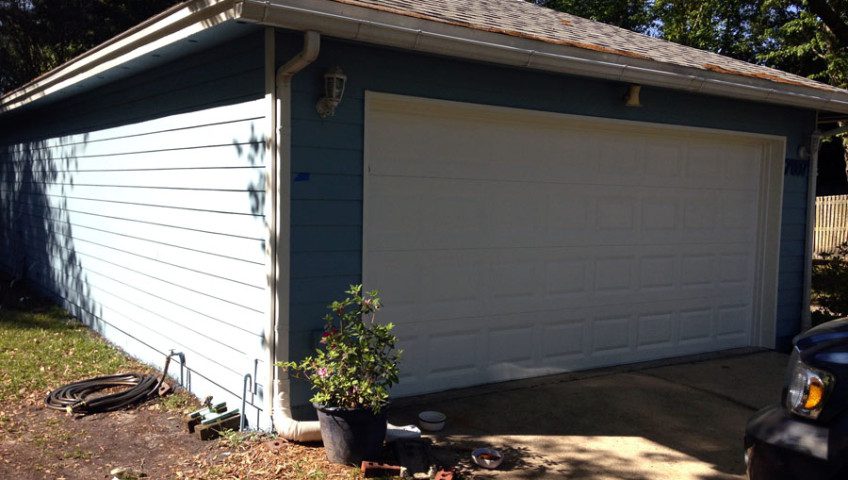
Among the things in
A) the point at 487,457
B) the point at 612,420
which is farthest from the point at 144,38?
the point at 612,420

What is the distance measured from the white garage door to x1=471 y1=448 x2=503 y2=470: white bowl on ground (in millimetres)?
1187

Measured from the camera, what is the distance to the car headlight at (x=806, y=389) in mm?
2879

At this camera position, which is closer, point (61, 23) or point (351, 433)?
point (351, 433)

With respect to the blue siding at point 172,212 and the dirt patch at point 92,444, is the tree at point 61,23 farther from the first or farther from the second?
the dirt patch at point 92,444

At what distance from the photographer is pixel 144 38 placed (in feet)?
17.8

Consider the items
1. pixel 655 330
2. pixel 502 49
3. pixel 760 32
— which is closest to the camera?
pixel 502 49

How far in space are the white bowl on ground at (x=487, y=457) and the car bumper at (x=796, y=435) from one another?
1.63m

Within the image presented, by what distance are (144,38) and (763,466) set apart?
4923 millimetres

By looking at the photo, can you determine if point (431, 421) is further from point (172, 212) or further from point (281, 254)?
point (172, 212)

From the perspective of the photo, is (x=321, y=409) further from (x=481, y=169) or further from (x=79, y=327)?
(x=79, y=327)

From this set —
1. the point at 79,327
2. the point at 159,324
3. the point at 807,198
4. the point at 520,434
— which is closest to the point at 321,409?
the point at 520,434

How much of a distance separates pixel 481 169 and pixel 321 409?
2.49 meters

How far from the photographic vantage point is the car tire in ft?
9.52

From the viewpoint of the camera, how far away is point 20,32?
1775 cm
